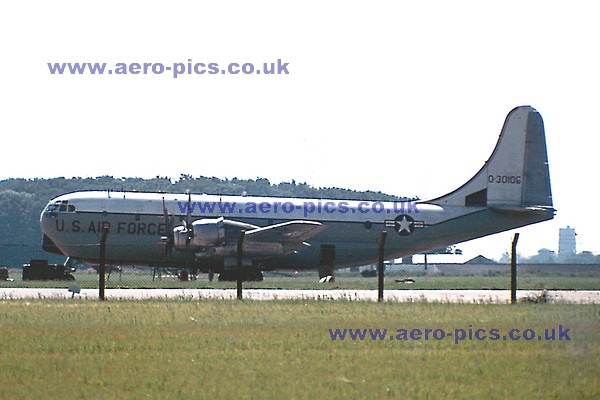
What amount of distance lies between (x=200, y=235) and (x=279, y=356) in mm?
24558

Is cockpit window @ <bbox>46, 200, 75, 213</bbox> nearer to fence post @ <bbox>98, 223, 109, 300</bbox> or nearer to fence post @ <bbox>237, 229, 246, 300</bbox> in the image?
fence post @ <bbox>98, 223, 109, 300</bbox>

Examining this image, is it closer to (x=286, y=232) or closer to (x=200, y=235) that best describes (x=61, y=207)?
(x=200, y=235)

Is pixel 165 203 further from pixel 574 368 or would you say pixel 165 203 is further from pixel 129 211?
pixel 574 368

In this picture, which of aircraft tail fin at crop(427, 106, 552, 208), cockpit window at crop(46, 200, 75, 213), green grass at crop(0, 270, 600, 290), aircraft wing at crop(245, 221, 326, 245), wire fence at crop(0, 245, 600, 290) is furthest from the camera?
aircraft tail fin at crop(427, 106, 552, 208)

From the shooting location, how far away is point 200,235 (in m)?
37.2

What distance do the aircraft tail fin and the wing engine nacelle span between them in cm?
961

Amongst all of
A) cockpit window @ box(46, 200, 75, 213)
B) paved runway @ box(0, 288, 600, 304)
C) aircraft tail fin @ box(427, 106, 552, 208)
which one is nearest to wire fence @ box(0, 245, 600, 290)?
cockpit window @ box(46, 200, 75, 213)

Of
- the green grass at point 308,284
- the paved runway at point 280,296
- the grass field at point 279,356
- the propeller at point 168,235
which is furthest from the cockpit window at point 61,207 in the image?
the grass field at point 279,356

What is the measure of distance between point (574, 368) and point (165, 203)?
28.2 meters

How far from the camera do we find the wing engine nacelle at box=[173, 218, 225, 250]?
3716 centimetres

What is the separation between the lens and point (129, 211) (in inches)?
1505

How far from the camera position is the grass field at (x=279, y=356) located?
10.5m

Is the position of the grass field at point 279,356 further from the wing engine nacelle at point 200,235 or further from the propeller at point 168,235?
the propeller at point 168,235

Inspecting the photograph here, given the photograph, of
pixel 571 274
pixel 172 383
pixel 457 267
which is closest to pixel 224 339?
pixel 172 383
